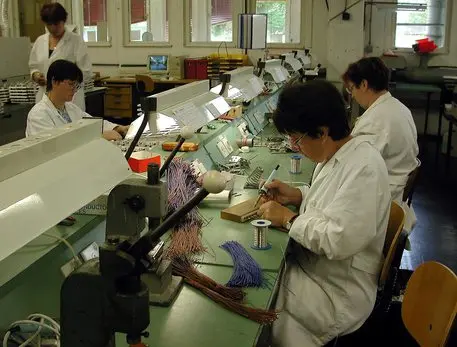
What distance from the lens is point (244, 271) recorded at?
5.60 ft

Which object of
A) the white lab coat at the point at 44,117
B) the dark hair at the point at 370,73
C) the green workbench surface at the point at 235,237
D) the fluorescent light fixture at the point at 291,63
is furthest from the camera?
the fluorescent light fixture at the point at 291,63

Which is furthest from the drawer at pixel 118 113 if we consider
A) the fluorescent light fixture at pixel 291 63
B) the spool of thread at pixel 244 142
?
the spool of thread at pixel 244 142

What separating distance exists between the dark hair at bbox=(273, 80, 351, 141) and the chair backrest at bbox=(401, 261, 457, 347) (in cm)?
54

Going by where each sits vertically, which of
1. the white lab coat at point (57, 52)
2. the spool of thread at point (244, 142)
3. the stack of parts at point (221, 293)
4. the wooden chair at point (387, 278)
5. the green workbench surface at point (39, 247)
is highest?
the white lab coat at point (57, 52)

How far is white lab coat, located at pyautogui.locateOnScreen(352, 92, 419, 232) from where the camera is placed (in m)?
2.96

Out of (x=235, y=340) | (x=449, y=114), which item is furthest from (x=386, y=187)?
(x=449, y=114)

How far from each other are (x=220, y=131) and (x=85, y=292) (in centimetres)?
263

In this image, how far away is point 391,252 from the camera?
6.58ft

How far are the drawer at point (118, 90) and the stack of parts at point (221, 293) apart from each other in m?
6.09

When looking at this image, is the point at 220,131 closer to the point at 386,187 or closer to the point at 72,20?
the point at 386,187

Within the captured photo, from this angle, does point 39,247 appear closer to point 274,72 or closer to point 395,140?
point 395,140

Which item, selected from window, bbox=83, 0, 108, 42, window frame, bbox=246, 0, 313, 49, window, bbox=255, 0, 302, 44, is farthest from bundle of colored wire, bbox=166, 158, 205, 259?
window, bbox=83, 0, 108, 42

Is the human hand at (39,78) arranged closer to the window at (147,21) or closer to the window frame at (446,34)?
the window at (147,21)

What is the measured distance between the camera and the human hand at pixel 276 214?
2098mm
